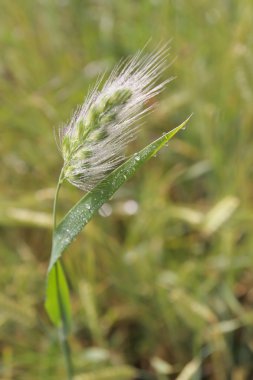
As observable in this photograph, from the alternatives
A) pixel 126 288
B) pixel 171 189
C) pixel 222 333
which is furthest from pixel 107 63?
pixel 222 333

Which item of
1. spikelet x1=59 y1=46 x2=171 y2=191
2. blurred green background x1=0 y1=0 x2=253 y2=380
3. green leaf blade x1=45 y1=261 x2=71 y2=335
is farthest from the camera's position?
blurred green background x1=0 y1=0 x2=253 y2=380

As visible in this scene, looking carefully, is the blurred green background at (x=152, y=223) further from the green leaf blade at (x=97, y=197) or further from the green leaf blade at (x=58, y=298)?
the green leaf blade at (x=97, y=197)

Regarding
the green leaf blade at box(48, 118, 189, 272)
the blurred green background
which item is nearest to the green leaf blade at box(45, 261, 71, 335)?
the green leaf blade at box(48, 118, 189, 272)

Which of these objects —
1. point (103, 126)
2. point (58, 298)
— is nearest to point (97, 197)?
point (103, 126)

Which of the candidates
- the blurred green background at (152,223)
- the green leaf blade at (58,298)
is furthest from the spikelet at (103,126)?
the blurred green background at (152,223)

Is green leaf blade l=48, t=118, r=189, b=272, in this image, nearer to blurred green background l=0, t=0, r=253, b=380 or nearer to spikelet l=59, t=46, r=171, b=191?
spikelet l=59, t=46, r=171, b=191

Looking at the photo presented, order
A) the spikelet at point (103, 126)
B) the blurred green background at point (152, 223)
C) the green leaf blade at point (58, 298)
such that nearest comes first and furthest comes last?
the spikelet at point (103, 126), the green leaf blade at point (58, 298), the blurred green background at point (152, 223)

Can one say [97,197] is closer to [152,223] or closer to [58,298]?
[58,298]

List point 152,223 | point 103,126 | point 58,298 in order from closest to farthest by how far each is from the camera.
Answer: point 103,126
point 58,298
point 152,223

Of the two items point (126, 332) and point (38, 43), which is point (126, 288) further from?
point (38, 43)
